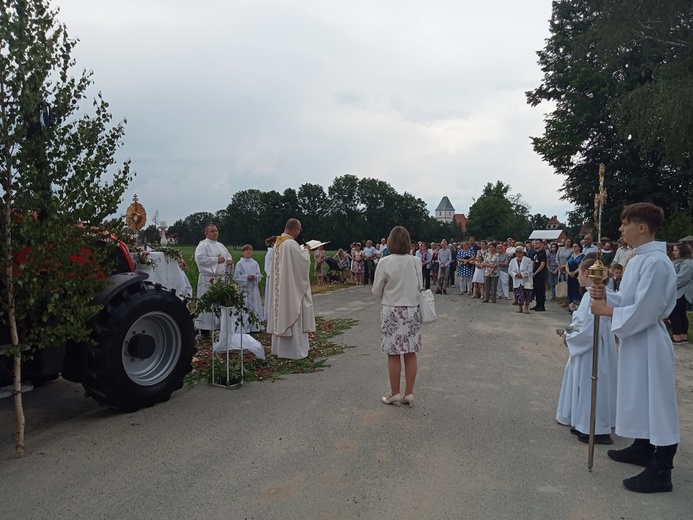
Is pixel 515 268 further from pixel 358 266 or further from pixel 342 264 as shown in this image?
pixel 342 264

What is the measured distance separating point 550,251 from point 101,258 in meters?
16.8

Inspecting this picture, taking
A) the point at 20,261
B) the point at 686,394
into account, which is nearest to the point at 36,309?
the point at 20,261

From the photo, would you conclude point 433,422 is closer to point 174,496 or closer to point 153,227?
point 174,496

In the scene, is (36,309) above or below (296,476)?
above

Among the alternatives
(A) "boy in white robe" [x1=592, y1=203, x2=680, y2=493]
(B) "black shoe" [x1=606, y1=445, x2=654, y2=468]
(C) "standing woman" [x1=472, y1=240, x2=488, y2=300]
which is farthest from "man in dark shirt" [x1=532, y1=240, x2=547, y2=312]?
(A) "boy in white robe" [x1=592, y1=203, x2=680, y2=493]

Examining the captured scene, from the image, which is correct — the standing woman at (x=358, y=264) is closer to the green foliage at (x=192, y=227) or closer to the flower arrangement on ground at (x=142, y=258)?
the flower arrangement on ground at (x=142, y=258)

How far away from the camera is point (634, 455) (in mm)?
4160

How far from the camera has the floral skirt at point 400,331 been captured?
18.2 ft

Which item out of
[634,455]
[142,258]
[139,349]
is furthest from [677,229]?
[139,349]

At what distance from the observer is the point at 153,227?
41.6 ft

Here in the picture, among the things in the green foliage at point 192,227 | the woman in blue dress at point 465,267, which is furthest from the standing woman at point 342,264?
the green foliage at point 192,227

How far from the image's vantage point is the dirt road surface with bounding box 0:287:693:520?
349 cm

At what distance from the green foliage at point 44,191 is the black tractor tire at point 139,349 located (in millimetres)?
381

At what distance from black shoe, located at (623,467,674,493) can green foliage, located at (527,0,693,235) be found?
16.0 metres
